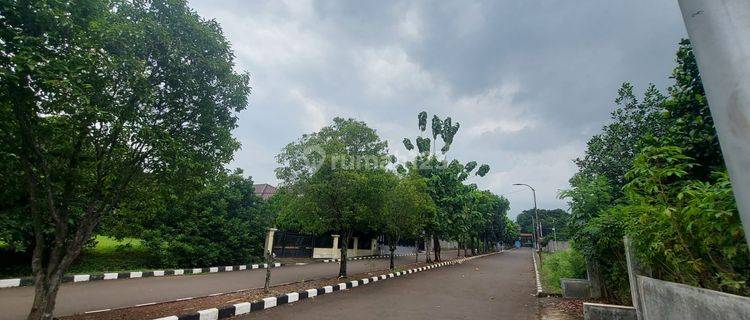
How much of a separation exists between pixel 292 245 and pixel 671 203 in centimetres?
2270

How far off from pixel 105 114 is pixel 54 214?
6.67ft

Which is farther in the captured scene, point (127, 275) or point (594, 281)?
point (127, 275)

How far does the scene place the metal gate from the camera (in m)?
23.3

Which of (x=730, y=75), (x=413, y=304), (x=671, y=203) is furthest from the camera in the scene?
(x=413, y=304)

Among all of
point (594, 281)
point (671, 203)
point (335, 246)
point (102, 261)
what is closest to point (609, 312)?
point (671, 203)

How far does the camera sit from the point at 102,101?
6.19 m

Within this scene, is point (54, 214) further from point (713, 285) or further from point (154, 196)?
point (713, 285)

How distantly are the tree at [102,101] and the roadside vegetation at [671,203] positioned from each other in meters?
6.73

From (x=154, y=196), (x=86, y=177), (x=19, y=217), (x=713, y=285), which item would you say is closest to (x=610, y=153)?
(x=713, y=285)

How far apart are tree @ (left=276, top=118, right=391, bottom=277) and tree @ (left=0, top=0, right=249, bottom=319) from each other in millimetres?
5701

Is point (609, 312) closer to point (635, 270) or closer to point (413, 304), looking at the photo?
point (635, 270)

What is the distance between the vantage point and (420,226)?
874 inches

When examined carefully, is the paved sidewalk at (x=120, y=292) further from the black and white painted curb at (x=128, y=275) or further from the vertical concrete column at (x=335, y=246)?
the vertical concrete column at (x=335, y=246)

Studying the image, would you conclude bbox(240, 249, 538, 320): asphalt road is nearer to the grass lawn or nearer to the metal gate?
the grass lawn
